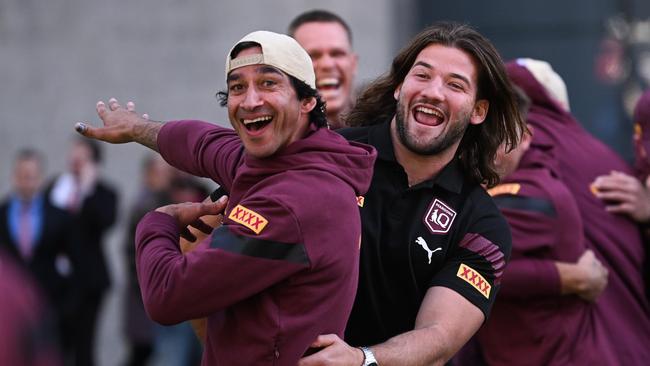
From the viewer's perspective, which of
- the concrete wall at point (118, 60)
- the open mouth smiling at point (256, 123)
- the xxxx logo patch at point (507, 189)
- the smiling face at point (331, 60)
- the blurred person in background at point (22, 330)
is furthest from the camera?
the concrete wall at point (118, 60)

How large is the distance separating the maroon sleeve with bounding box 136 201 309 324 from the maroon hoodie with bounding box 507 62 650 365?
2.27 metres

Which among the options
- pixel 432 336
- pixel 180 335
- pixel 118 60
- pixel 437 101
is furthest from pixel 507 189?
pixel 118 60

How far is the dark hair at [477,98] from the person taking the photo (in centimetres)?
479

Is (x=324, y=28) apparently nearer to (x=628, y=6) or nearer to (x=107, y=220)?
(x=107, y=220)

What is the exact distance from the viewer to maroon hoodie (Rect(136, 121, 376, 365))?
3.88 metres

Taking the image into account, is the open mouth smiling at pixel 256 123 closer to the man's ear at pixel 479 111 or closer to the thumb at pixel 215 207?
the thumb at pixel 215 207

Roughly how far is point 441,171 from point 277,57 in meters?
0.97

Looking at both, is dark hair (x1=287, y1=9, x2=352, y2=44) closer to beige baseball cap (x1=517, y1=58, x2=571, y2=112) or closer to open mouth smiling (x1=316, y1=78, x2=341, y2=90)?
open mouth smiling (x1=316, y1=78, x2=341, y2=90)

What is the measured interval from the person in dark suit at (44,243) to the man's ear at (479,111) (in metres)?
5.75

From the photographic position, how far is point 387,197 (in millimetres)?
4676

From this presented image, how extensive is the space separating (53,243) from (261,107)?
247 inches

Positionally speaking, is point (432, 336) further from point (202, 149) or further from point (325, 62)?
point (325, 62)

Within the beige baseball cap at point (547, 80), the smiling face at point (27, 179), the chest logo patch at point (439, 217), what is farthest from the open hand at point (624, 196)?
the smiling face at point (27, 179)

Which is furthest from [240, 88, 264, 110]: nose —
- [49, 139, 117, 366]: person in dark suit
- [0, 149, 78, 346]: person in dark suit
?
[49, 139, 117, 366]: person in dark suit
